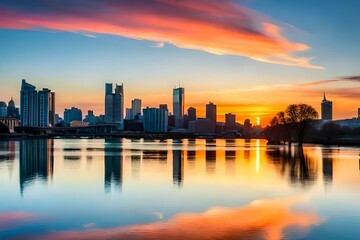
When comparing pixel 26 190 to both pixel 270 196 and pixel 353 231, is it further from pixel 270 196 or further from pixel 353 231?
pixel 353 231

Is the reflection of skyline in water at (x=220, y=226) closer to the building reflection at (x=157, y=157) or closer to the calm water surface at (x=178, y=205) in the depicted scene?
the calm water surface at (x=178, y=205)

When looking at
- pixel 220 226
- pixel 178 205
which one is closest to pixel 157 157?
pixel 178 205

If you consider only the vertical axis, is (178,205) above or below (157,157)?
above

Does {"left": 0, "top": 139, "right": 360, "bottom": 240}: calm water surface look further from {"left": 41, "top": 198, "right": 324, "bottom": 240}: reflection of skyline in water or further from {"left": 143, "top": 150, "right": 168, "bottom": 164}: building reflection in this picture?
{"left": 143, "top": 150, "right": 168, "bottom": 164}: building reflection

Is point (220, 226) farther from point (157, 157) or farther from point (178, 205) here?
point (157, 157)

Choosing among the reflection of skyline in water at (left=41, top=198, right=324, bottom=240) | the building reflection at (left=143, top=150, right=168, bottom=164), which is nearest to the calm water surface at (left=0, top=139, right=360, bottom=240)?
the reflection of skyline in water at (left=41, top=198, right=324, bottom=240)

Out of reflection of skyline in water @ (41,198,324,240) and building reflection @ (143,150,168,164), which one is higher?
reflection of skyline in water @ (41,198,324,240)

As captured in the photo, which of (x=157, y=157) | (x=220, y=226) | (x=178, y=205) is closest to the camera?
(x=220, y=226)

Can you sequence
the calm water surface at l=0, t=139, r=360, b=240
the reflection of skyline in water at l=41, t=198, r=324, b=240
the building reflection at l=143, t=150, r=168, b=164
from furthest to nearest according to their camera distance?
the building reflection at l=143, t=150, r=168, b=164, the calm water surface at l=0, t=139, r=360, b=240, the reflection of skyline in water at l=41, t=198, r=324, b=240

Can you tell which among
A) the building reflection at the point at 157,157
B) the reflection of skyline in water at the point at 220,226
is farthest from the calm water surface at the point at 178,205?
the building reflection at the point at 157,157

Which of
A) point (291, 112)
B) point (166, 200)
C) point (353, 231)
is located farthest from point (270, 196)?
point (291, 112)

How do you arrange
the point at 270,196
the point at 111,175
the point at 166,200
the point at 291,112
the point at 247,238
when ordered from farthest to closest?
the point at 291,112 < the point at 111,175 < the point at 270,196 < the point at 166,200 < the point at 247,238

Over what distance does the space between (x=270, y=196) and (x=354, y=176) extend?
12.6m

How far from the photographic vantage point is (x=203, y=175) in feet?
110
